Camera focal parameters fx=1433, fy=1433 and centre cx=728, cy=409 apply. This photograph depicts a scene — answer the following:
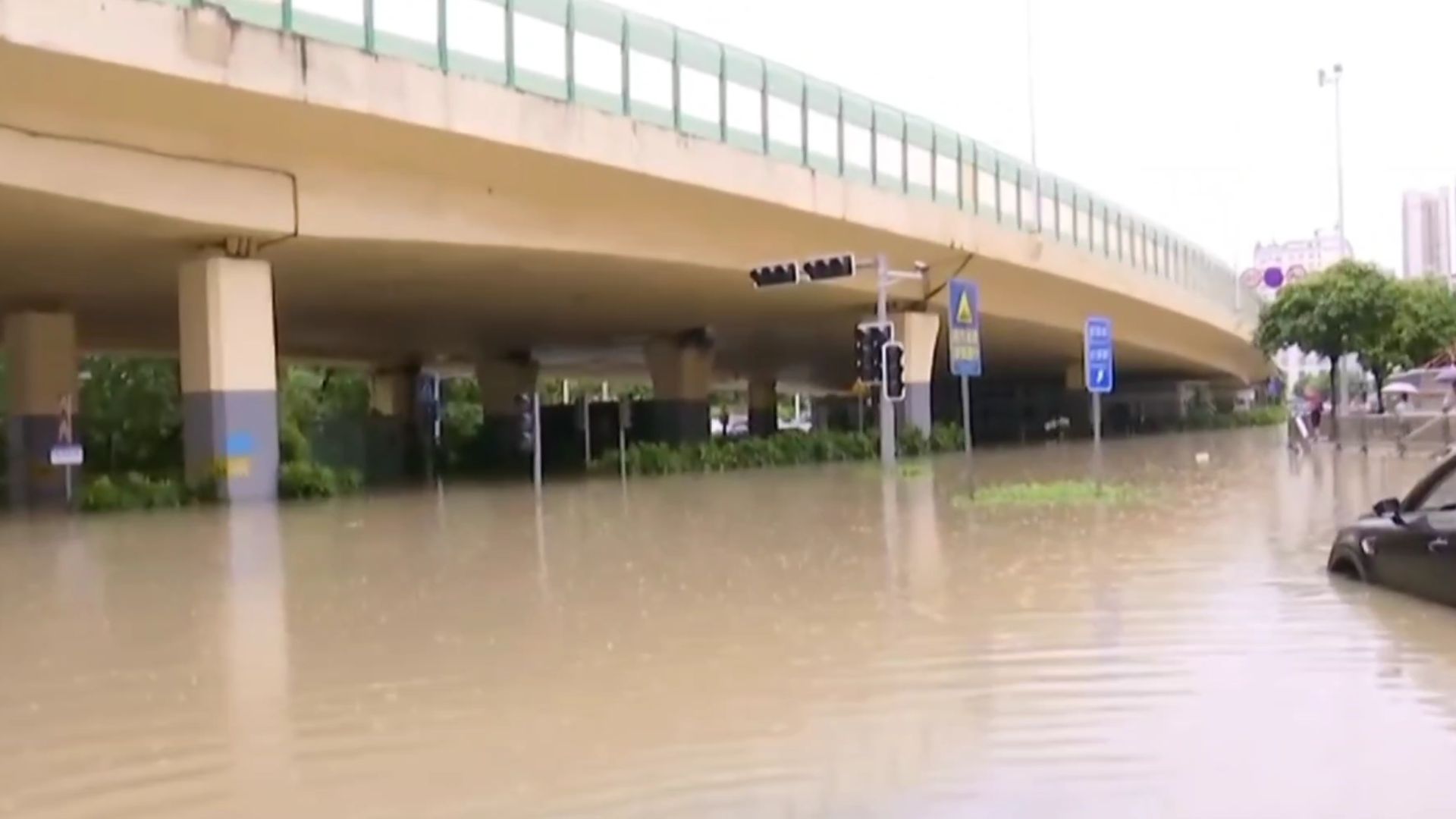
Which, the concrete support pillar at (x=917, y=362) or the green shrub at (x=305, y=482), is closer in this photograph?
the green shrub at (x=305, y=482)

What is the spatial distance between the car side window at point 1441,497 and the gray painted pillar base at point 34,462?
23489 mm

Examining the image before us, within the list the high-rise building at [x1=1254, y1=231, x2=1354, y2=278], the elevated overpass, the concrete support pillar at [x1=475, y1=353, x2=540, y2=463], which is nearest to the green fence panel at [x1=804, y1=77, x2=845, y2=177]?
the elevated overpass

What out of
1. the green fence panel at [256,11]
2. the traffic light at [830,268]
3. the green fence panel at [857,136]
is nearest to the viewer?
the green fence panel at [256,11]

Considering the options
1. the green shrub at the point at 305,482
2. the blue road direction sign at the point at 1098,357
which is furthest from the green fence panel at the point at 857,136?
the green shrub at the point at 305,482

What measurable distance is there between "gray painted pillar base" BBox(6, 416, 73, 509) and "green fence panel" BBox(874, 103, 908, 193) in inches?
639

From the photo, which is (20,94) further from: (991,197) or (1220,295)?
(1220,295)

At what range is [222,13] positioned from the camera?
1697cm

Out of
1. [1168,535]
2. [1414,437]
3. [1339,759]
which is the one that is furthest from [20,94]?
[1414,437]

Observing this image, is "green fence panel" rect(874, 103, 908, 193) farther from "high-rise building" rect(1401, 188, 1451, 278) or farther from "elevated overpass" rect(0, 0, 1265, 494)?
"high-rise building" rect(1401, 188, 1451, 278)

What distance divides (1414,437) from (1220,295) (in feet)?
81.6

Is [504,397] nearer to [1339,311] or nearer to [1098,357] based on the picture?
[1339,311]

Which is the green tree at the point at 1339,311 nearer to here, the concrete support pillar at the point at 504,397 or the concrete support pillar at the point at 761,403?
the concrete support pillar at the point at 761,403

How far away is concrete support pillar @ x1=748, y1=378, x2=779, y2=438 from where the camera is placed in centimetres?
5850

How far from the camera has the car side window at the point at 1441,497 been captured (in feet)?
30.1
